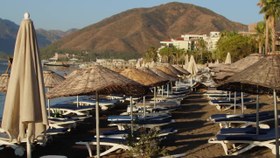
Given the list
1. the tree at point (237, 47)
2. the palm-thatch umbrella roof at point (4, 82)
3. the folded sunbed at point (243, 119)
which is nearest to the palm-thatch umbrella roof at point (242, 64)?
the folded sunbed at point (243, 119)

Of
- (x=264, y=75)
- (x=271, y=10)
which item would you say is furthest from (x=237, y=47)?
(x=264, y=75)

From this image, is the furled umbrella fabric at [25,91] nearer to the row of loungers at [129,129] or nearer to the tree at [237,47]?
the row of loungers at [129,129]

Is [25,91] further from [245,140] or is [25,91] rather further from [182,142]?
[182,142]

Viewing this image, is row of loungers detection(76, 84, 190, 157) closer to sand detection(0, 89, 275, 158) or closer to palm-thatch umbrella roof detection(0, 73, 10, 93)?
sand detection(0, 89, 275, 158)

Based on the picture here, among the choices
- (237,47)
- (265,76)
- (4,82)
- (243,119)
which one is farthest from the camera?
(237,47)

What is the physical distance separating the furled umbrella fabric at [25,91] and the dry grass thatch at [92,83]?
4.50 feet

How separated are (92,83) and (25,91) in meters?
1.82

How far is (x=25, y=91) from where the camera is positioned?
23.7ft

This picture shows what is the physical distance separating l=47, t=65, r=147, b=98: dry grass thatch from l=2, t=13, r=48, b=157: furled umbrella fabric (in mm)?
1371

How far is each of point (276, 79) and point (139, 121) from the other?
245 inches

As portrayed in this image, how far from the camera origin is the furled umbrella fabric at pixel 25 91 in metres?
7.24

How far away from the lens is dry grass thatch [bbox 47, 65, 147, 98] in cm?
878

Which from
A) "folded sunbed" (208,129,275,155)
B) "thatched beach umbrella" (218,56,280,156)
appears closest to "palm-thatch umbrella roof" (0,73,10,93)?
"folded sunbed" (208,129,275,155)

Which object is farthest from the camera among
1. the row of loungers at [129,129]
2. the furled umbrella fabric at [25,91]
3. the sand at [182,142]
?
the sand at [182,142]
